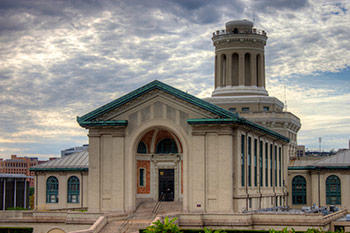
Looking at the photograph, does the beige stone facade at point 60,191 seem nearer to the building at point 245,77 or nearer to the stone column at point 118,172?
the stone column at point 118,172

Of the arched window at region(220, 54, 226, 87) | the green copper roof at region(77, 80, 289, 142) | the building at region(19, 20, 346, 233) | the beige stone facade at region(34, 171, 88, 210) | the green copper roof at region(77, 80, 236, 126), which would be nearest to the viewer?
the building at region(19, 20, 346, 233)

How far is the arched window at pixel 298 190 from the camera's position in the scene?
81.0m

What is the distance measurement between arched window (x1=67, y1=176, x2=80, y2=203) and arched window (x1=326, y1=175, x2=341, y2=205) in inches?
1224

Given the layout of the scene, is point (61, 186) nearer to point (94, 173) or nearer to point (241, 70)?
point (94, 173)

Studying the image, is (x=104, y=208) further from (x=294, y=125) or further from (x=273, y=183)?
(x=294, y=125)

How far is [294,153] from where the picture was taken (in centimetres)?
9944

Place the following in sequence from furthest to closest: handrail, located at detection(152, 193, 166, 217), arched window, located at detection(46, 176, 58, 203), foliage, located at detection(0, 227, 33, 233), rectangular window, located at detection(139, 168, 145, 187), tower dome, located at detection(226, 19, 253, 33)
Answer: tower dome, located at detection(226, 19, 253, 33) < arched window, located at detection(46, 176, 58, 203) < rectangular window, located at detection(139, 168, 145, 187) < handrail, located at detection(152, 193, 166, 217) < foliage, located at detection(0, 227, 33, 233)

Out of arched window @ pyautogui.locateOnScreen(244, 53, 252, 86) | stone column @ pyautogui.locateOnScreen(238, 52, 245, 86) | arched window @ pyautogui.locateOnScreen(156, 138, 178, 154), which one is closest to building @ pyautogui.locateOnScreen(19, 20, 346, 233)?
→ arched window @ pyautogui.locateOnScreen(156, 138, 178, 154)

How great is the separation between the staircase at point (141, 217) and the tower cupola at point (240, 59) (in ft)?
121

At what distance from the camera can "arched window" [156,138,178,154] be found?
206 ft

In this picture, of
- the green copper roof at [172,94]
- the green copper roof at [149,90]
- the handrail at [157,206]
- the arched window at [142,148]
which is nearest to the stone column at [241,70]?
the green copper roof at [172,94]

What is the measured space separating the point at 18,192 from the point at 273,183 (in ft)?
115

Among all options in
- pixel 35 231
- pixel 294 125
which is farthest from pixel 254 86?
pixel 35 231

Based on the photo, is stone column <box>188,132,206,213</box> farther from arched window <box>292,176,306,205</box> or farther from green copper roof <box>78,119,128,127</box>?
arched window <box>292,176,306,205</box>
